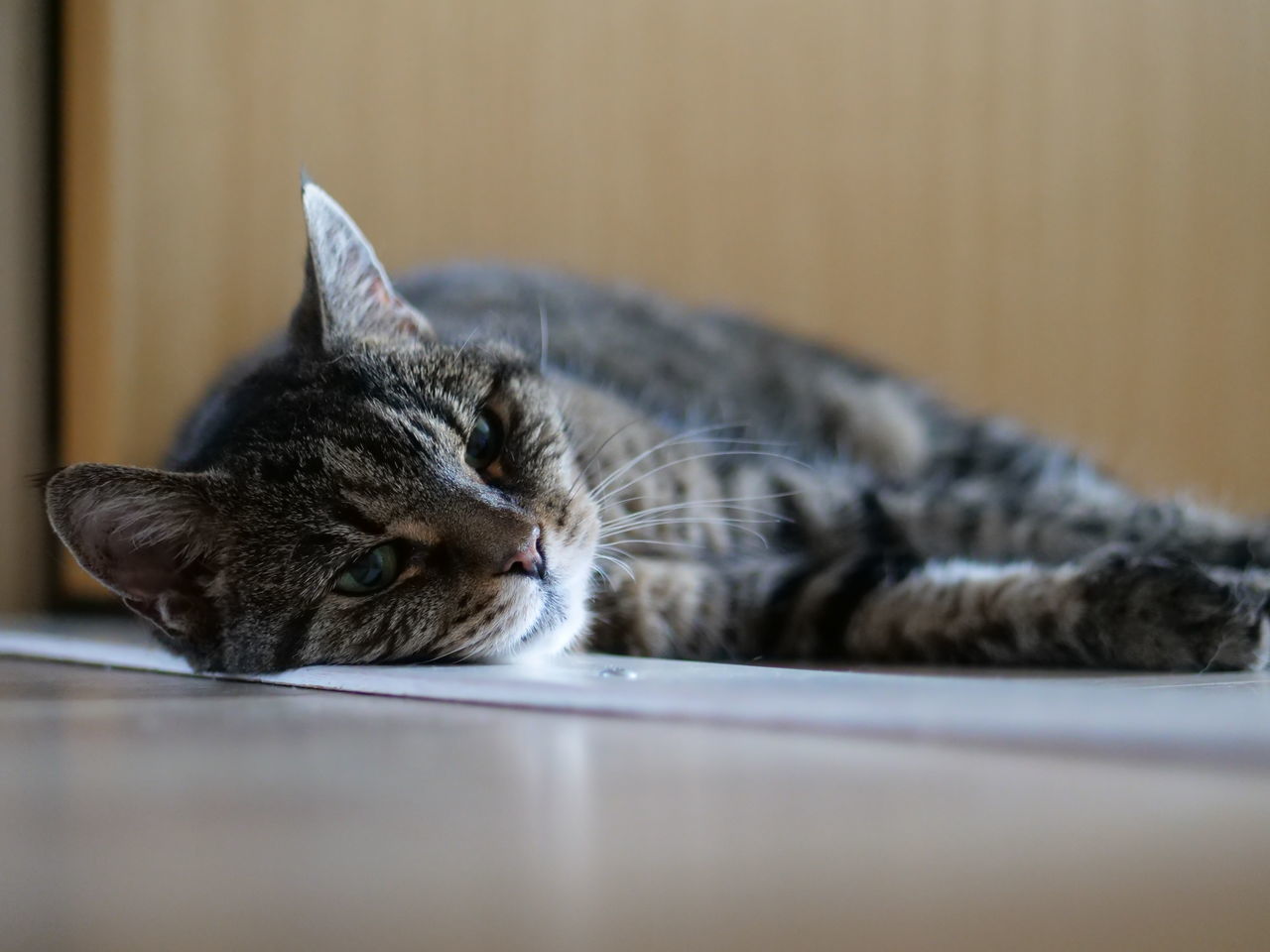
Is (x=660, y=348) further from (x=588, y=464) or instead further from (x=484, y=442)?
(x=484, y=442)

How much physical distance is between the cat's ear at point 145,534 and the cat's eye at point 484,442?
27cm

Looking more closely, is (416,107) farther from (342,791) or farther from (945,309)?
(342,791)

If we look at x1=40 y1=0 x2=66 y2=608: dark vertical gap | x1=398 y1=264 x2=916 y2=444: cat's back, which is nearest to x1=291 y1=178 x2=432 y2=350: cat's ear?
x1=398 y1=264 x2=916 y2=444: cat's back

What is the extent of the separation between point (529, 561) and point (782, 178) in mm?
1682

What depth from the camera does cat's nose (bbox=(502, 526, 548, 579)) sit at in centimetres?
106

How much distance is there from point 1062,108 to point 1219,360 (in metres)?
0.69

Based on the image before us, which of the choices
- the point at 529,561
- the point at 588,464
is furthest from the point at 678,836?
the point at 588,464

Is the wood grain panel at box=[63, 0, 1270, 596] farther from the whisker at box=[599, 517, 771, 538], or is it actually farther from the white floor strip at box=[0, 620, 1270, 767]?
the white floor strip at box=[0, 620, 1270, 767]

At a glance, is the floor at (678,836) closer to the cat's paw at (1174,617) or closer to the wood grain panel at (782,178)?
the cat's paw at (1174,617)

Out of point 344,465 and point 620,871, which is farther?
point 344,465

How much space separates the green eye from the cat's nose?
121 millimetres

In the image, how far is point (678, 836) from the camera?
1.58 ft

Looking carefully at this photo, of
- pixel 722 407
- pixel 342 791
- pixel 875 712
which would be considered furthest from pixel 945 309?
pixel 342 791

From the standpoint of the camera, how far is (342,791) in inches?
23.0
